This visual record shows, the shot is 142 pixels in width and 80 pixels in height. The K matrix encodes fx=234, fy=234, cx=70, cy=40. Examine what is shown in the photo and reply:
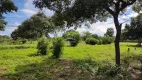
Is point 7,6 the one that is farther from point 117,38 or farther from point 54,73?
point 54,73

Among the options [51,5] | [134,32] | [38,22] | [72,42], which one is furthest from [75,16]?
[134,32]

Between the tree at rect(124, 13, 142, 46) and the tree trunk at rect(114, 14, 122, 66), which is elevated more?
the tree at rect(124, 13, 142, 46)

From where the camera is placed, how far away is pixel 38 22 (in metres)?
37.8

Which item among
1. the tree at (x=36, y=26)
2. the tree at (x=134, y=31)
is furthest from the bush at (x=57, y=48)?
the tree at (x=134, y=31)

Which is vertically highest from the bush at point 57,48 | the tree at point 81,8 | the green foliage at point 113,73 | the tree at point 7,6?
the tree at point 7,6

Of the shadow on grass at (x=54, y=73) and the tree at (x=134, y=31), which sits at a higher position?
the tree at (x=134, y=31)

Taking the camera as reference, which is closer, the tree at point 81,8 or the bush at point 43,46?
the tree at point 81,8

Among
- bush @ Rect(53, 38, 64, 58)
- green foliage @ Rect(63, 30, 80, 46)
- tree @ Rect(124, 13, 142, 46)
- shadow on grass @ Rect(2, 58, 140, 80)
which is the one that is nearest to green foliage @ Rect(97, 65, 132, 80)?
shadow on grass @ Rect(2, 58, 140, 80)

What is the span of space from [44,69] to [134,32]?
162 ft

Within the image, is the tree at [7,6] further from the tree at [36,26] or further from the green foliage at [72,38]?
the tree at [36,26]

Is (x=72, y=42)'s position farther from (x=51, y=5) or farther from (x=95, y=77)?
(x=95, y=77)

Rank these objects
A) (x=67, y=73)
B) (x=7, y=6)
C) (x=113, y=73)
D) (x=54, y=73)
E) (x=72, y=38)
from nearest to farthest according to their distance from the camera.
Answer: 1. (x=54, y=73)
2. (x=67, y=73)
3. (x=113, y=73)
4. (x=7, y=6)
5. (x=72, y=38)

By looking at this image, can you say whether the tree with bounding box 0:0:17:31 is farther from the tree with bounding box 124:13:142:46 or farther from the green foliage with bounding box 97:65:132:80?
the tree with bounding box 124:13:142:46

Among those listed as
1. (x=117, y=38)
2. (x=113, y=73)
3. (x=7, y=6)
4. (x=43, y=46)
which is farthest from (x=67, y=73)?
(x=7, y=6)
